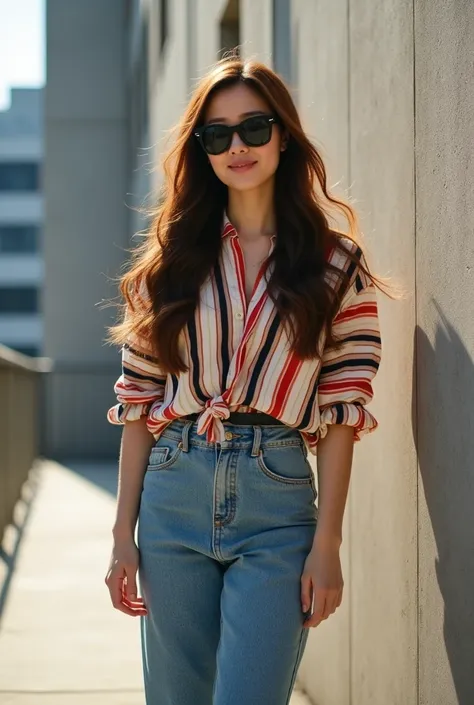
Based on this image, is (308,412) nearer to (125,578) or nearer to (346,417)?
(346,417)

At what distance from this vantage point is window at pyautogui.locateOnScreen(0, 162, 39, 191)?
243 ft

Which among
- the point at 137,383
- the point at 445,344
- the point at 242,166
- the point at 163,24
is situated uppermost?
the point at 163,24

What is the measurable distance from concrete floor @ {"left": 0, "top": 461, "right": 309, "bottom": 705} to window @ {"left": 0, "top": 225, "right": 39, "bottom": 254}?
64249 mm

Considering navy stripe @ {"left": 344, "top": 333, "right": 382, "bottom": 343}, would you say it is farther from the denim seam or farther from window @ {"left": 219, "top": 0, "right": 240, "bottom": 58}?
window @ {"left": 219, "top": 0, "right": 240, "bottom": 58}

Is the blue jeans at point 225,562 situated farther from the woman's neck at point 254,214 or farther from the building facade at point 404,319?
the woman's neck at point 254,214

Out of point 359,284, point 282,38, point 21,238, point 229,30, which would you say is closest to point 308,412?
point 359,284

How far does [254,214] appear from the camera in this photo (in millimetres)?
2898

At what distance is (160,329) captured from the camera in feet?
9.00

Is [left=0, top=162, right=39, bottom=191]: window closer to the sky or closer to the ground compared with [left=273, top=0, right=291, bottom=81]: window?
closer to the sky

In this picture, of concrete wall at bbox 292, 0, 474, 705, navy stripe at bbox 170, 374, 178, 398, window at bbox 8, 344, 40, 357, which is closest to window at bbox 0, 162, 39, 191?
window at bbox 8, 344, 40, 357

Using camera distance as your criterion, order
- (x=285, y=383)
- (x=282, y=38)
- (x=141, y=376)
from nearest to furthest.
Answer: (x=285, y=383), (x=141, y=376), (x=282, y=38)

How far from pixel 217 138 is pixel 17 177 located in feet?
242

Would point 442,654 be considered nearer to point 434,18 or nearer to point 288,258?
point 288,258

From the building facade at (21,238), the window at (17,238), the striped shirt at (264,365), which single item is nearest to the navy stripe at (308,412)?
the striped shirt at (264,365)
